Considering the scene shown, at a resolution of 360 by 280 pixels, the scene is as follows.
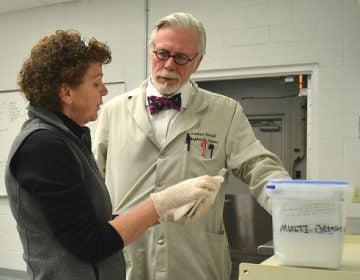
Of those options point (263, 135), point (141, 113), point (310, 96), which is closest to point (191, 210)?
point (141, 113)

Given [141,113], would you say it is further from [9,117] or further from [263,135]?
[9,117]

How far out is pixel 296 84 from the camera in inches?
139

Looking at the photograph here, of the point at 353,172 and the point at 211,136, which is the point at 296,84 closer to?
the point at 353,172

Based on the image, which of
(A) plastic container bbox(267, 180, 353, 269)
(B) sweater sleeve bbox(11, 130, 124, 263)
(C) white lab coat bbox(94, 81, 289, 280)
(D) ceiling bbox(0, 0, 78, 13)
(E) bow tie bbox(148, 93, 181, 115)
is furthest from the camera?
(D) ceiling bbox(0, 0, 78, 13)

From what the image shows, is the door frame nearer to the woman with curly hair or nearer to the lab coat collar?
the lab coat collar

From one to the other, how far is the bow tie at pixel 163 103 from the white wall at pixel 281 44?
1.65 m

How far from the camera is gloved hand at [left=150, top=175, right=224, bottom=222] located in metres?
1.17

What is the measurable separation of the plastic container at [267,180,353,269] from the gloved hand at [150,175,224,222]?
0.32 meters

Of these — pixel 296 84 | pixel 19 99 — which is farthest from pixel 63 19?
pixel 296 84

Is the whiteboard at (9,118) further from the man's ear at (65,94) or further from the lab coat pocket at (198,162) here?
the man's ear at (65,94)

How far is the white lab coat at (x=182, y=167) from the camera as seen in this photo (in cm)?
156

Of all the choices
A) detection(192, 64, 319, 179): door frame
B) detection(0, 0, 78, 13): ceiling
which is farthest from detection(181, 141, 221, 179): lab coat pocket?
detection(0, 0, 78, 13): ceiling

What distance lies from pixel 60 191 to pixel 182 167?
643 millimetres

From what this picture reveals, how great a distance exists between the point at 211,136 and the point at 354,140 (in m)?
1.67
